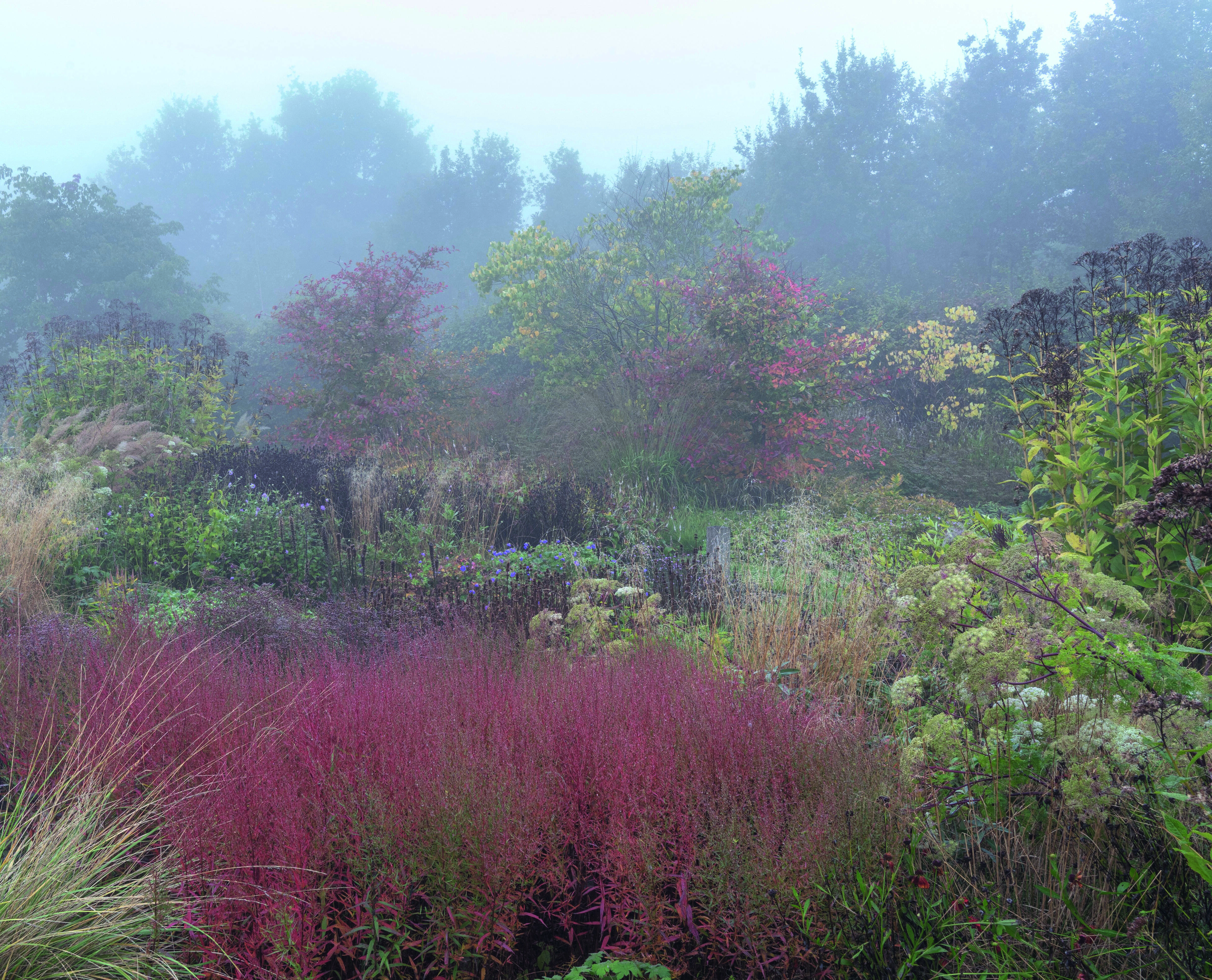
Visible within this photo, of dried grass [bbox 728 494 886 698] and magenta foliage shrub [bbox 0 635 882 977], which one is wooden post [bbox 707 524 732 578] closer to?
dried grass [bbox 728 494 886 698]

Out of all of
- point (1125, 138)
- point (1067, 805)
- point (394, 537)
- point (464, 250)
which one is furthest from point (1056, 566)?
point (464, 250)

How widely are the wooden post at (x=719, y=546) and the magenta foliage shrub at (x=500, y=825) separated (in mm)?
2646

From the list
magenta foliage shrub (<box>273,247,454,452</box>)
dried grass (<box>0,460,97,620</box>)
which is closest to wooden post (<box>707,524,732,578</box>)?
dried grass (<box>0,460,97,620</box>)

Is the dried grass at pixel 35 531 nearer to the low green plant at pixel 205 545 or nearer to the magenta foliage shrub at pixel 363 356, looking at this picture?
the low green plant at pixel 205 545

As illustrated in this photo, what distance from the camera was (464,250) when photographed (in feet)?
139

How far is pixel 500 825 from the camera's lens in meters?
1.92

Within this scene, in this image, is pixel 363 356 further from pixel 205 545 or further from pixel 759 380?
pixel 205 545

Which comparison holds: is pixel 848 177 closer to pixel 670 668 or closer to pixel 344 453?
pixel 344 453

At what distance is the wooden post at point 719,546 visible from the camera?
574 cm

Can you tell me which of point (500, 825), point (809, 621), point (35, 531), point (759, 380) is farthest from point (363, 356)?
point (500, 825)

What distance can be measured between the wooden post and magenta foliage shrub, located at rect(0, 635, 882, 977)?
2.65m

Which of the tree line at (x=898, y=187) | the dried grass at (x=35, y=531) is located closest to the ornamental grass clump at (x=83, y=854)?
the dried grass at (x=35, y=531)

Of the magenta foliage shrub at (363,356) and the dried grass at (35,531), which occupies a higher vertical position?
the magenta foliage shrub at (363,356)

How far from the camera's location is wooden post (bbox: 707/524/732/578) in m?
5.74
